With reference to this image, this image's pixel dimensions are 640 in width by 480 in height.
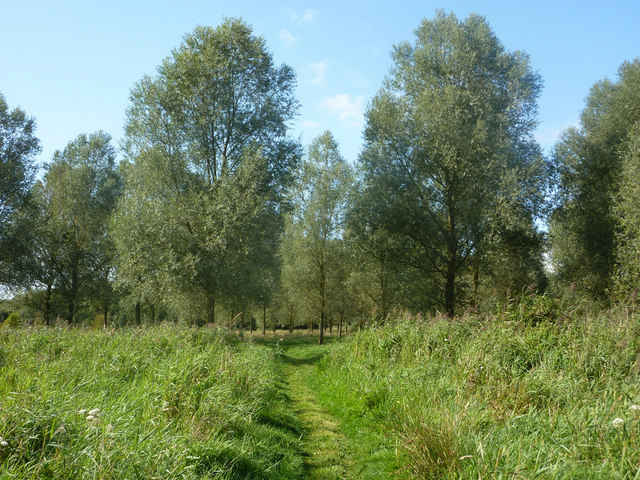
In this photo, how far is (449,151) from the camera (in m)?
18.5

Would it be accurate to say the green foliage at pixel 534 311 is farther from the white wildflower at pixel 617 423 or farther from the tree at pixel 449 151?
the tree at pixel 449 151

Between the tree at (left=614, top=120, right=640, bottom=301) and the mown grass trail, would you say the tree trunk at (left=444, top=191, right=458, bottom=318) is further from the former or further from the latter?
the mown grass trail

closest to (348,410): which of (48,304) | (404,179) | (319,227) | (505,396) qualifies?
(505,396)

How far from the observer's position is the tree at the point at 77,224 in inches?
1146

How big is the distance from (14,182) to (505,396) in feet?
91.9

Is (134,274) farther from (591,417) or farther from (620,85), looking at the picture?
(620,85)

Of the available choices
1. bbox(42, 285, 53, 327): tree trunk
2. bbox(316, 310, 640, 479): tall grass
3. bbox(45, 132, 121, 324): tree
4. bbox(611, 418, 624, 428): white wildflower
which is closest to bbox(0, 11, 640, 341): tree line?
bbox(45, 132, 121, 324): tree

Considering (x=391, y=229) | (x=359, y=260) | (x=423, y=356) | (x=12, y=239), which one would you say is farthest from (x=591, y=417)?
(x=12, y=239)

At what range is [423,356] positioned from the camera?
8922mm

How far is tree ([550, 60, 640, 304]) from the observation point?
21.0m

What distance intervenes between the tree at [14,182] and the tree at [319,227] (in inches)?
633

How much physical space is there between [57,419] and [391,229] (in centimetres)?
1761

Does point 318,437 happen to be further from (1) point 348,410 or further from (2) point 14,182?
(2) point 14,182

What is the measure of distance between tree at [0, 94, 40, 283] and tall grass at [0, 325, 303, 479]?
1869 centimetres
